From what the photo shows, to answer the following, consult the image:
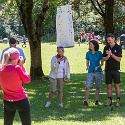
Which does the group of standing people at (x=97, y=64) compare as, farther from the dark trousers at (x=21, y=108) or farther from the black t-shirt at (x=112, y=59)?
the dark trousers at (x=21, y=108)

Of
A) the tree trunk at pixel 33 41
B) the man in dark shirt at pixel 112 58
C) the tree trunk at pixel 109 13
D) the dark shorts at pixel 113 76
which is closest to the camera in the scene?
the man in dark shirt at pixel 112 58

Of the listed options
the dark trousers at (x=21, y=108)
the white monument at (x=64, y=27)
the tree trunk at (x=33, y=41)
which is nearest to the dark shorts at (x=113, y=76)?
the white monument at (x=64, y=27)

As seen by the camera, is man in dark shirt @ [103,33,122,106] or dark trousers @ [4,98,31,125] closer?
dark trousers @ [4,98,31,125]

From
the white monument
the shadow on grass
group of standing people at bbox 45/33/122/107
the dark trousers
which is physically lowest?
the shadow on grass

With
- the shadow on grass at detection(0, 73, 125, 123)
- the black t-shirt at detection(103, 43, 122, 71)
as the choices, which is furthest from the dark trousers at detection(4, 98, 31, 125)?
the black t-shirt at detection(103, 43, 122, 71)

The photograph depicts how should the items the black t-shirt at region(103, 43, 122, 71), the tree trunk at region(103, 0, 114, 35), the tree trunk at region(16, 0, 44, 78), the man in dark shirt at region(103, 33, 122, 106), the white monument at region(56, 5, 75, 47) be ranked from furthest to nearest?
the tree trunk at region(16, 0, 44, 78)
the tree trunk at region(103, 0, 114, 35)
the white monument at region(56, 5, 75, 47)
the black t-shirt at region(103, 43, 122, 71)
the man in dark shirt at region(103, 33, 122, 106)

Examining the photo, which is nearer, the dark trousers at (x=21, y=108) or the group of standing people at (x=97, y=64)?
the dark trousers at (x=21, y=108)

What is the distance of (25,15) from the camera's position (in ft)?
57.0

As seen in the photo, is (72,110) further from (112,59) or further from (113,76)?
(112,59)

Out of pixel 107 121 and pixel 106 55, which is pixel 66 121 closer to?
pixel 107 121

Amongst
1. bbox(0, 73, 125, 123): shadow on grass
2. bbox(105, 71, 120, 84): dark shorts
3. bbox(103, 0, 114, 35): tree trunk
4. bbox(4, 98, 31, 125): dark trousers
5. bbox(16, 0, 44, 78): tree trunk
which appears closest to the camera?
bbox(4, 98, 31, 125): dark trousers

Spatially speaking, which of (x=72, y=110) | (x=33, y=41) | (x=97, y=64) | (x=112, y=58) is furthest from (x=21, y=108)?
(x=33, y=41)

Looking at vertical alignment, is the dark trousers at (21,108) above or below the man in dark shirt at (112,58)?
below

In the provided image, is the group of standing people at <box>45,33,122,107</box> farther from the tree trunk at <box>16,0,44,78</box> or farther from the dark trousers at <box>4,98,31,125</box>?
the tree trunk at <box>16,0,44,78</box>
